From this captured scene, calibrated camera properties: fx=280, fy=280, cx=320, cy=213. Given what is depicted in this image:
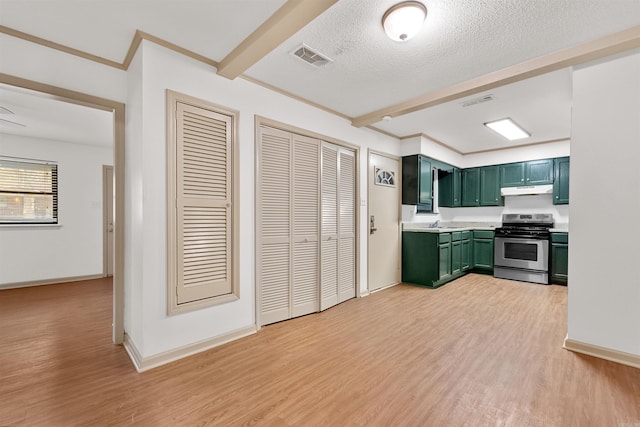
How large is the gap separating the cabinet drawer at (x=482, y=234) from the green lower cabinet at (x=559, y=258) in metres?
0.97

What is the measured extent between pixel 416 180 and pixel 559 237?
2.68 metres

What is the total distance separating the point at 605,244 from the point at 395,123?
2763mm

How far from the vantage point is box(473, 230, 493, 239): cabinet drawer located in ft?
18.3

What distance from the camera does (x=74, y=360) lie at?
2.31 metres

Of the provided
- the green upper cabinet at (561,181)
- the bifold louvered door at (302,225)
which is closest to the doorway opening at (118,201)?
the bifold louvered door at (302,225)

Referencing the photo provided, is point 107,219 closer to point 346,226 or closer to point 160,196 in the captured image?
point 160,196

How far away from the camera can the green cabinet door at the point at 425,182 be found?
4.78 metres

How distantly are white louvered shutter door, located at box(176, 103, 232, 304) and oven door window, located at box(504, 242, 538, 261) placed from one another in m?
5.10

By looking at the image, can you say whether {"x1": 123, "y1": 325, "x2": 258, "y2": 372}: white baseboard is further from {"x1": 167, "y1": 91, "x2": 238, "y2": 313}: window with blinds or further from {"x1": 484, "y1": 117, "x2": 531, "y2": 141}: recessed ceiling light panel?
{"x1": 484, "y1": 117, "x2": 531, "y2": 141}: recessed ceiling light panel

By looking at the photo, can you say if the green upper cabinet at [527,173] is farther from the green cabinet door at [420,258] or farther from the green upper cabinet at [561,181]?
the green cabinet door at [420,258]

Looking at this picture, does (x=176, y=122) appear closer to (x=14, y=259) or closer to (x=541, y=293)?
(x=14, y=259)

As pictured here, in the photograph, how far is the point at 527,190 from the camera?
536 cm

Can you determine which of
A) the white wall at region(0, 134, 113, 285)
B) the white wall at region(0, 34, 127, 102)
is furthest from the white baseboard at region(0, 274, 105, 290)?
the white wall at region(0, 34, 127, 102)

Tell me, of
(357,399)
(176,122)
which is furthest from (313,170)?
(357,399)
